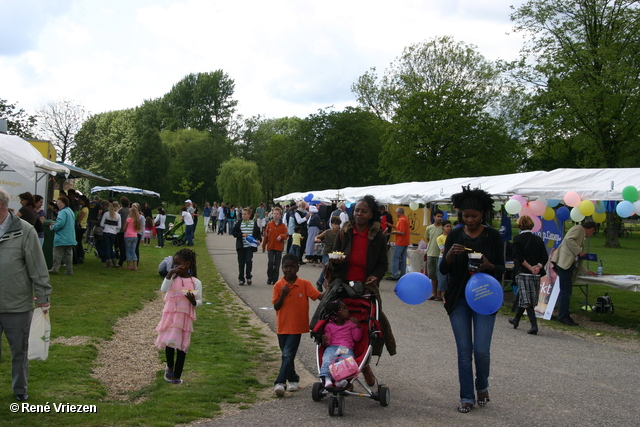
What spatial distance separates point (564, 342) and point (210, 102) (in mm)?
83695

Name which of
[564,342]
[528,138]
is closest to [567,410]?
[564,342]

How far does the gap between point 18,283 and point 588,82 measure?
3538 centimetres

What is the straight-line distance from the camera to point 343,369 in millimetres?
5273

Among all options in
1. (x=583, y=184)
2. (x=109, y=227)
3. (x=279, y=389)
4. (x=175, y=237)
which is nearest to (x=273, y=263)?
(x=109, y=227)

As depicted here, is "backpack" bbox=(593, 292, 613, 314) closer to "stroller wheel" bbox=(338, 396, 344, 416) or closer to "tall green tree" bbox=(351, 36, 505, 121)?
"stroller wheel" bbox=(338, 396, 344, 416)

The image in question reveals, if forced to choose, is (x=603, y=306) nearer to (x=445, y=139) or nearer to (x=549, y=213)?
(x=549, y=213)

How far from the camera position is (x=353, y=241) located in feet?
19.4

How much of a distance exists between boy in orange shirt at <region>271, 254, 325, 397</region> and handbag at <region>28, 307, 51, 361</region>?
2118mm

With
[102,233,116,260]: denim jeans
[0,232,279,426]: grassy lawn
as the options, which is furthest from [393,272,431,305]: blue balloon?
[102,233,116,260]: denim jeans

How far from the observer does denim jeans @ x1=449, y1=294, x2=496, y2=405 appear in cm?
552

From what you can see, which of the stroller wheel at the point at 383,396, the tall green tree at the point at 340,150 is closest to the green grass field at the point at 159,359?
the stroller wheel at the point at 383,396

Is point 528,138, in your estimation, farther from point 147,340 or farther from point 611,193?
point 147,340

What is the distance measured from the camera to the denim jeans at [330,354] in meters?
5.36

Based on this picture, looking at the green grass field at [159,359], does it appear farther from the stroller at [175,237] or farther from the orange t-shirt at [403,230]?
the stroller at [175,237]
